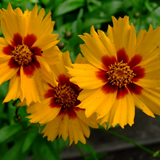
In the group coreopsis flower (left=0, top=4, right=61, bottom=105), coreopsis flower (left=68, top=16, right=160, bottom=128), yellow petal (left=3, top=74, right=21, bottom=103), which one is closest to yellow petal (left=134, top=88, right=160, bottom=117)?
coreopsis flower (left=68, top=16, right=160, bottom=128)

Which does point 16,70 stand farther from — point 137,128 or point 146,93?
point 137,128

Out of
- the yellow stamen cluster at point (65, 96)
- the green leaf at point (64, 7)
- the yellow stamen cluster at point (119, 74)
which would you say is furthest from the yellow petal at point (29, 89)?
the green leaf at point (64, 7)

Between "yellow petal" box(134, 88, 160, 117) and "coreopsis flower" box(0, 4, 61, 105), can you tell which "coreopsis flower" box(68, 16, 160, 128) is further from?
"coreopsis flower" box(0, 4, 61, 105)

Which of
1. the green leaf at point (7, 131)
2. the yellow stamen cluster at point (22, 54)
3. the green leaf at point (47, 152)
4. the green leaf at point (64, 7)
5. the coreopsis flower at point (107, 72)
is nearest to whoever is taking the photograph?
the coreopsis flower at point (107, 72)

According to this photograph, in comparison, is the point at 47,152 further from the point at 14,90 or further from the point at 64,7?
the point at 64,7

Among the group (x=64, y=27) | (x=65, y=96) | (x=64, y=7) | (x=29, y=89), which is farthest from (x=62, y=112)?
(x=64, y=7)

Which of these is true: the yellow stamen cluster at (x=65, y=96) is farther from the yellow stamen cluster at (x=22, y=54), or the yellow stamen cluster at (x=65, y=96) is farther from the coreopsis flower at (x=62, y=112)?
the yellow stamen cluster at (x=22, y=54)
